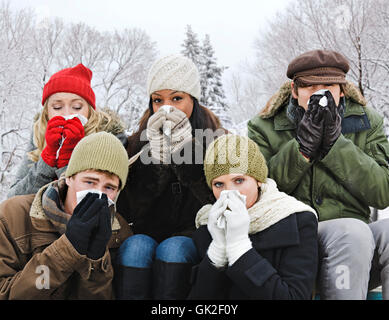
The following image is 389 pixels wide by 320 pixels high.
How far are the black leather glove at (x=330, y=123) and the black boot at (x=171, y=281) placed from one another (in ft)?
3.74

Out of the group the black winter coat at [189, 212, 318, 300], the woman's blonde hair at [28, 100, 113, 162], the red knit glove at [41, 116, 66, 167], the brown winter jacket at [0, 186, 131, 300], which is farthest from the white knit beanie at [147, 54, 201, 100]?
the black winter coat at [189, 212, 318, 300]

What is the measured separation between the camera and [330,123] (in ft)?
7.55

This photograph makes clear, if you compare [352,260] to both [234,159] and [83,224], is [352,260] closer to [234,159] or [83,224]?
[234,159]

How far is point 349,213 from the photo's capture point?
2.50 metres

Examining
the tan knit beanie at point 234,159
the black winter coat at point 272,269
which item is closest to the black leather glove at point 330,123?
the tan knit beanie at point 234,159

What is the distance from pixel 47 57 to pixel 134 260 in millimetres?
14831

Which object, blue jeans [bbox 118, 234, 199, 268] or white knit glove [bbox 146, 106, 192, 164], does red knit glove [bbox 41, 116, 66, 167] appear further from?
blue jeans [bbox 118, 234, 199, 268]

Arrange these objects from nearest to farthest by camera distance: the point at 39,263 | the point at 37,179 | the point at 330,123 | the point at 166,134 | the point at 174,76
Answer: the point at 39,263, the point at 330,123, the point at 166,134, the point at 37,179, the point at 174,76

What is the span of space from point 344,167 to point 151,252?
130 centimetres

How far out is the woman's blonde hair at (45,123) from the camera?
2.90m

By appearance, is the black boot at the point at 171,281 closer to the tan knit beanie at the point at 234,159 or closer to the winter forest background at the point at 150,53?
the tan knit beanie at the point at 234,159

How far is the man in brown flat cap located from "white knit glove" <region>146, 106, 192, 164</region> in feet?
1.92

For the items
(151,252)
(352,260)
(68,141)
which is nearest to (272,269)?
(352,260)
